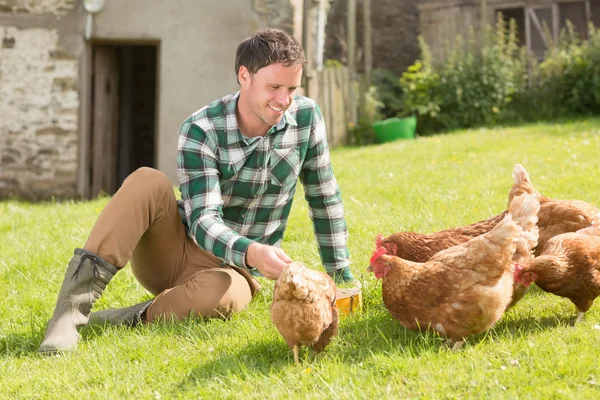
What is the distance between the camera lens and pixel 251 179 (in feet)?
12.8

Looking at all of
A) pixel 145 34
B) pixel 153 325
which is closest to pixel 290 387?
pixel 153 325

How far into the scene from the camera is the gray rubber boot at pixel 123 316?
3.94 metres

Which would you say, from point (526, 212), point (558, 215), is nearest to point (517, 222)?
point (526, 212)

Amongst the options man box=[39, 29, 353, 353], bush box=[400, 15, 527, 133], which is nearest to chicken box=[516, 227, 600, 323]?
man box=[39, 29, 353, 353]

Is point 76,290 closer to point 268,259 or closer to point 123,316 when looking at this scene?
point 123,316

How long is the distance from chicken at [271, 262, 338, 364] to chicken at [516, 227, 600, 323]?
3.30 ft

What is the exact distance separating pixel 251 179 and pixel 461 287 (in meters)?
1.33

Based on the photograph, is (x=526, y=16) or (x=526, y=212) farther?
(x=526, y=16)

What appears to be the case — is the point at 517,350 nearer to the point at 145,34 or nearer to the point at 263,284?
the point at 263,284

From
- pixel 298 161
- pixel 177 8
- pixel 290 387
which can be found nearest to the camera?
pixel 290 387

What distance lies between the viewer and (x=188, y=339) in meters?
3.52

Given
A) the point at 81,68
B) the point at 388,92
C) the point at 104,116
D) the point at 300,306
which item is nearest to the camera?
the point at 300,306

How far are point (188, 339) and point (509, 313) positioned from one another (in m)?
1.62

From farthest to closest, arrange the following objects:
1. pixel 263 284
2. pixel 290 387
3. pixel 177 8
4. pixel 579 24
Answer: pixel 579 24, pixel 177 8, pixel 263 284, pixel 290 387
